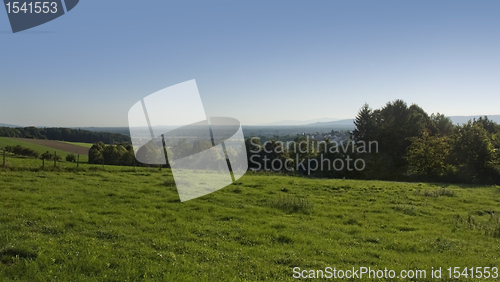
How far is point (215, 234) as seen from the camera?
986 centimetres

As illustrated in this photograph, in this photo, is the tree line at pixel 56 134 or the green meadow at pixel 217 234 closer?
the green meadow at pixel 217 234

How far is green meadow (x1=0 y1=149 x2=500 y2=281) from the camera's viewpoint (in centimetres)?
664

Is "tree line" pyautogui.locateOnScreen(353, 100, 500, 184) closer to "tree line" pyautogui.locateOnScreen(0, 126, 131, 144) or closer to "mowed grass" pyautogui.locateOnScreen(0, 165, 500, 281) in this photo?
"mowed grass" pyautogui.locateOnScreen(0, 165, 500, 281)

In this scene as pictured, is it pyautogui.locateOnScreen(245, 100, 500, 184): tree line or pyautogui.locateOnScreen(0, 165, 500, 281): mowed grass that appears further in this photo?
pyautogui.locateOnScreen(245, 100, 500, 184): tree line

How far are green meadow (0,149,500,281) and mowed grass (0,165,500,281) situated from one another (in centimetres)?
4

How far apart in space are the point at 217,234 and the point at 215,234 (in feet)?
0.23

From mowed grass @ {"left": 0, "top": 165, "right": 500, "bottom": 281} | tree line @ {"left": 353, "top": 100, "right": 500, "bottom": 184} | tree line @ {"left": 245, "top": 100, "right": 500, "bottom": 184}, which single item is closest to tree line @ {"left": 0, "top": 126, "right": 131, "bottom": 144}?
tree line @ {"left": 245, "top": 100, "right": 500, "bottom": 184}

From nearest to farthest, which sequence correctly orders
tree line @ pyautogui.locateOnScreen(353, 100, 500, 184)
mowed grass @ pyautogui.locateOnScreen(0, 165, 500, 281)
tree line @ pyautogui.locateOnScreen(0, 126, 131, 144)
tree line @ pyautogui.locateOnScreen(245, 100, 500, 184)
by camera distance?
mowed grass @ pyautogui.locateOnScreen(0, 165, 500, 281) < tree line @ pyautogui.locateOnScreen(353, 100, 500, 184) < tree line @ pyautogui.locateOnScreen(245, 100, 500, 184) < tree line @ pyautogui.locateOnScreen(0, 126, 131, 144)

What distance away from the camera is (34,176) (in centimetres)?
1992

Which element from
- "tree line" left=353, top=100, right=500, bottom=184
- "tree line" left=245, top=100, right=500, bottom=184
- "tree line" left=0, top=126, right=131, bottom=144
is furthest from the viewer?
Answer: "tree line" left=0, top=126, right=131, bottom=144

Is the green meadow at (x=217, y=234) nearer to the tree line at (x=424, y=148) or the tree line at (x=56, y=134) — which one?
the tree line at (x=424, y=148)

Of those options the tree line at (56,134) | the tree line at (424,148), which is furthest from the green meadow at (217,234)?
the tree line at (56,134)

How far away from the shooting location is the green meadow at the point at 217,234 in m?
6.64

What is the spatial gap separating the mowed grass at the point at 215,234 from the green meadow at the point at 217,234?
1.4 inches
